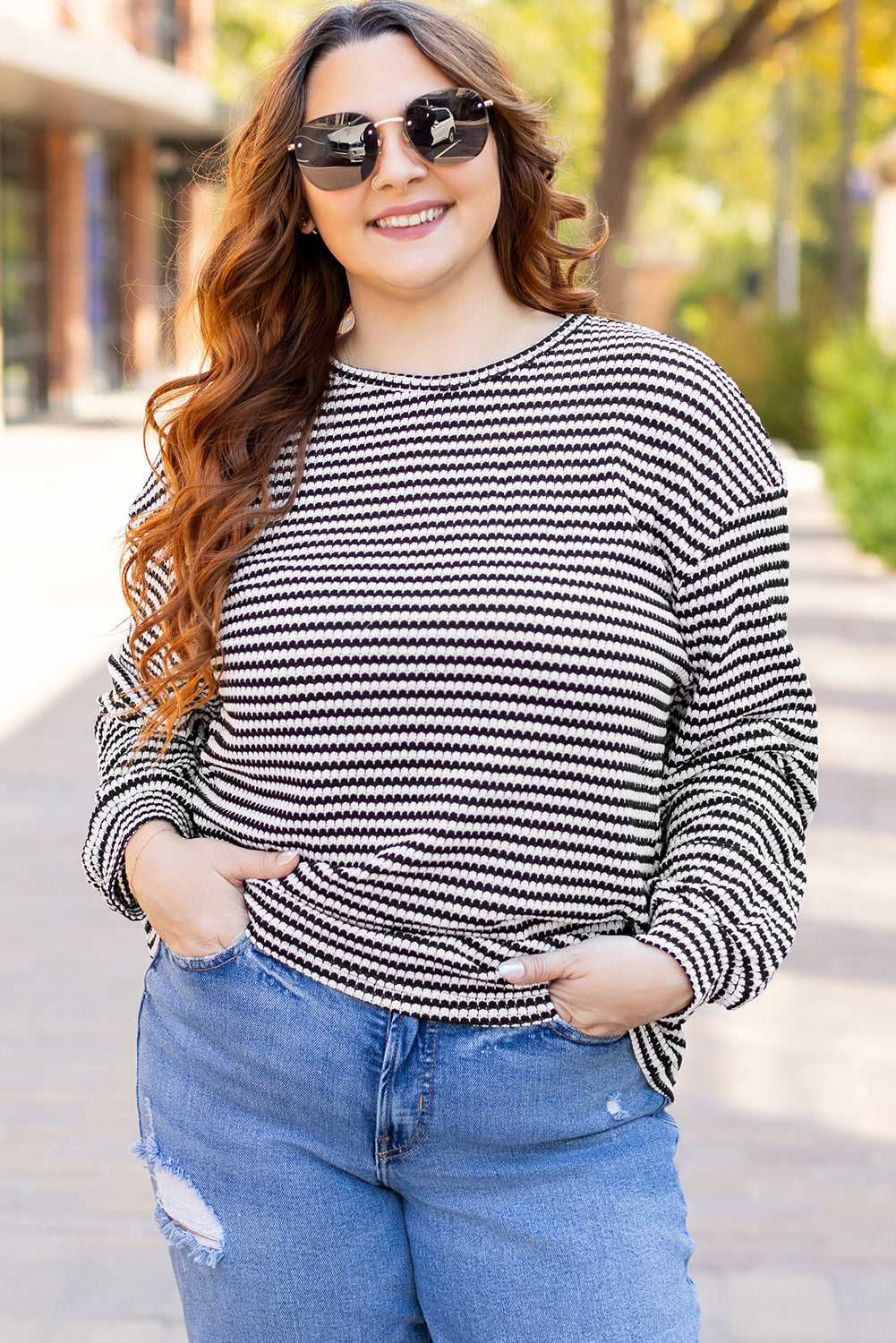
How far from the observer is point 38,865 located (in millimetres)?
5570

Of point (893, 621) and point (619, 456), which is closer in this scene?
point (619, 456)

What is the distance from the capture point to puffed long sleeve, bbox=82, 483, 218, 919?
6.27 feet

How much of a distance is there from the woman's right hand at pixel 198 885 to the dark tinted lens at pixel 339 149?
781mm

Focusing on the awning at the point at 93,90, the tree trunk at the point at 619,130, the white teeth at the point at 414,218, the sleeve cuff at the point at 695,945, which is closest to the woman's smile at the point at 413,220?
the white teeth at the point at 414,218

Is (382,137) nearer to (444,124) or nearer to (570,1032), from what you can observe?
(444,124)

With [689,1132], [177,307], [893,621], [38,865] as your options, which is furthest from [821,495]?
[177,307]

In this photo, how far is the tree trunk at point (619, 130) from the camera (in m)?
16.2

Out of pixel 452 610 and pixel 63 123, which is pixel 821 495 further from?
pixel 452 610

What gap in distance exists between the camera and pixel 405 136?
1813 mm

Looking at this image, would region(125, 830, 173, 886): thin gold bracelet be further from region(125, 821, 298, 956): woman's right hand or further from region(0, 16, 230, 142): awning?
region(0, 16, 230, 142): awning

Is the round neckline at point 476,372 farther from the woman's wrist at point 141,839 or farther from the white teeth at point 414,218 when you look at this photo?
the woman's wrist at point 141,839

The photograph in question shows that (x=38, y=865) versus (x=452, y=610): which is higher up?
(x=452, y=610)

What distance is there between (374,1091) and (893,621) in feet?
28.2

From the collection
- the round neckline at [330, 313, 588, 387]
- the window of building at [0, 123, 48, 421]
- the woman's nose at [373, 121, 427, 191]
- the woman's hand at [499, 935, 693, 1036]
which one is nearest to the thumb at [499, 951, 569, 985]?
the woman's hand at [499, 935, 693, 1036]
